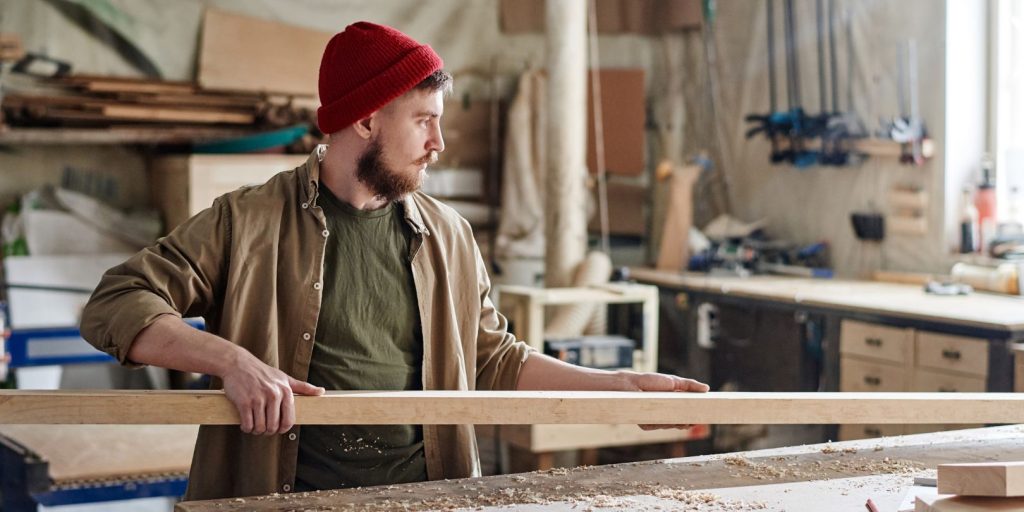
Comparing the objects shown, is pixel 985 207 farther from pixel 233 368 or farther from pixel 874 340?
pixel 233 368

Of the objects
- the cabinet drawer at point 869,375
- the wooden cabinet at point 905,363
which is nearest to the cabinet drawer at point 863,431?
the wooden cabinet at point 905,363

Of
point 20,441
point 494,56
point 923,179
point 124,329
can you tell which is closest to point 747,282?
point 923,179

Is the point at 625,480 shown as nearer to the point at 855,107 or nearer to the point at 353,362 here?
the point at 353,362

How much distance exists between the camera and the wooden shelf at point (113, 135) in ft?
17.4

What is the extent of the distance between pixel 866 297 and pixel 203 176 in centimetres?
287

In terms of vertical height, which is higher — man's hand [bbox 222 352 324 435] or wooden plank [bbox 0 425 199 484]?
man's hand [bbox 222 352 324 435]

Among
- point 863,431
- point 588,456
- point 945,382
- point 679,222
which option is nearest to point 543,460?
point 588,456

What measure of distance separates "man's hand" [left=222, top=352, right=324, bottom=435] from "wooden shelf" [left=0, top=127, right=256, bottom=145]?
364cm

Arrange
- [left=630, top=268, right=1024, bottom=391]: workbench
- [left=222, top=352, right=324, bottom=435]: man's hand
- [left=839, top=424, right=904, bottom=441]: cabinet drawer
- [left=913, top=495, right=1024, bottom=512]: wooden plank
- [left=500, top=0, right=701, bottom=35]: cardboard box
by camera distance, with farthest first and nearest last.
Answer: [left=500, top=0, right=701, bottom=35]: cardboard box
[left=839, top=424, right=904, bottom=441]: cabinet drawer
[left=630, top=268, right=1024, bottom=391]: workbench
[left=222, top=352, right=324, bottom=435]: man's hand
[left=913, top=495, right=1024, bottom=512]: wooden plank

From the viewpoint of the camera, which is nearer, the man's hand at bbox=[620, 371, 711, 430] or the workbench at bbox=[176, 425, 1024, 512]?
the workbench at bbox=[176, 425, 1024, 512]

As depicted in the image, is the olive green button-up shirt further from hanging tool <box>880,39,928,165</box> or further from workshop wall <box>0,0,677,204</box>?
workshop wall <box>0,0,677,204</box>

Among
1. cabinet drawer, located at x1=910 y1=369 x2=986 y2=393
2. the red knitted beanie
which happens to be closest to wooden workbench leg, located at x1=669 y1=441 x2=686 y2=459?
cabinet drawer, located at x1=910 y1=369 x2=986 y2=393

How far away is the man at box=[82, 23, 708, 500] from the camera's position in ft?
7.61

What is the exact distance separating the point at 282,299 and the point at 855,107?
4.12 meters
